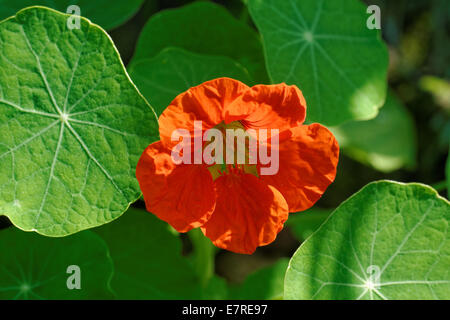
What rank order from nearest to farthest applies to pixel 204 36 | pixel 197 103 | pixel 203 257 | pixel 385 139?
pixel 197 103 < pixel 204 36 < pixel 203 257 < pixel 385 139

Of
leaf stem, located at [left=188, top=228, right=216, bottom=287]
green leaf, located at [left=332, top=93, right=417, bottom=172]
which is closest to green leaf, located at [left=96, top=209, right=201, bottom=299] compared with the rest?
leaf stem, located at [left=188, top=228, right=216, bottom=287]

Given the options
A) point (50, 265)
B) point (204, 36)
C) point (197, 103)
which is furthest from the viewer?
point (204, 36)

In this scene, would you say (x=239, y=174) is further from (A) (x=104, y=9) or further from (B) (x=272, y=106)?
(A) (x=104, y=9)

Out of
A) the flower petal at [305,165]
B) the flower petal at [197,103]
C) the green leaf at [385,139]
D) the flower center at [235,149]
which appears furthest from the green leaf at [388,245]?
the green leaf at [385,139]

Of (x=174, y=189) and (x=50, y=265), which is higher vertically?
(x=174, y=189)

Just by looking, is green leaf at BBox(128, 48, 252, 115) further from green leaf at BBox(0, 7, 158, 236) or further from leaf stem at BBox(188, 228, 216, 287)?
leaf stem at BBox(188, 228, 216, 287)

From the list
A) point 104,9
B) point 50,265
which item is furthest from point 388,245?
point 104,9
